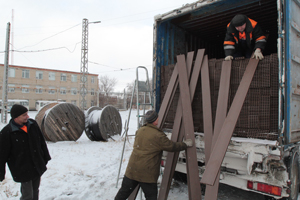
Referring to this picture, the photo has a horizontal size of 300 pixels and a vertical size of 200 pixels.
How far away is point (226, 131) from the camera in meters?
2.80

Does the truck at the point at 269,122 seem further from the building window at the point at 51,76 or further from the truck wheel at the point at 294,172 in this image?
the building window at the point at 51,76

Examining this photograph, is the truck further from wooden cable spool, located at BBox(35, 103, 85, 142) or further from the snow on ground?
A: wooden cable spool, located at BBox(35, 103, 85, 142)

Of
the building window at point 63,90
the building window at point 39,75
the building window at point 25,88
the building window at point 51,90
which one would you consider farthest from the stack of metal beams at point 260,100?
the building window at point 39,75

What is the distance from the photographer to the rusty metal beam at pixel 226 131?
2582mm

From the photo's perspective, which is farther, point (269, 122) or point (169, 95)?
point (169, 95)

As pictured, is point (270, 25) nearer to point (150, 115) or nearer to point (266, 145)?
point (266, 145)

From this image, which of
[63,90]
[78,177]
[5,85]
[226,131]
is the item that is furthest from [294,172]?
[63,90]

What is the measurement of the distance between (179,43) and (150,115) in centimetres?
267

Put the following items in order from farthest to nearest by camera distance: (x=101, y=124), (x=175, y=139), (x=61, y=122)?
(x=101, y=124) < (x=61, y=122) < (x=175, y=139)

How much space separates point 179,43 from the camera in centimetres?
510

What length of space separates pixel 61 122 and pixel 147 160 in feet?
19.6

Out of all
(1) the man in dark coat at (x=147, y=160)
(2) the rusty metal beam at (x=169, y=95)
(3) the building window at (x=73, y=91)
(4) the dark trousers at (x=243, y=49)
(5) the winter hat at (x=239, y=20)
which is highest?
(3) the building window at (x=73, y=91)

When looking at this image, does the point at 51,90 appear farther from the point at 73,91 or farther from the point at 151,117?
the point at 151,117

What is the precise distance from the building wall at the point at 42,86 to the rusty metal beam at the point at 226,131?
34.9 metres
